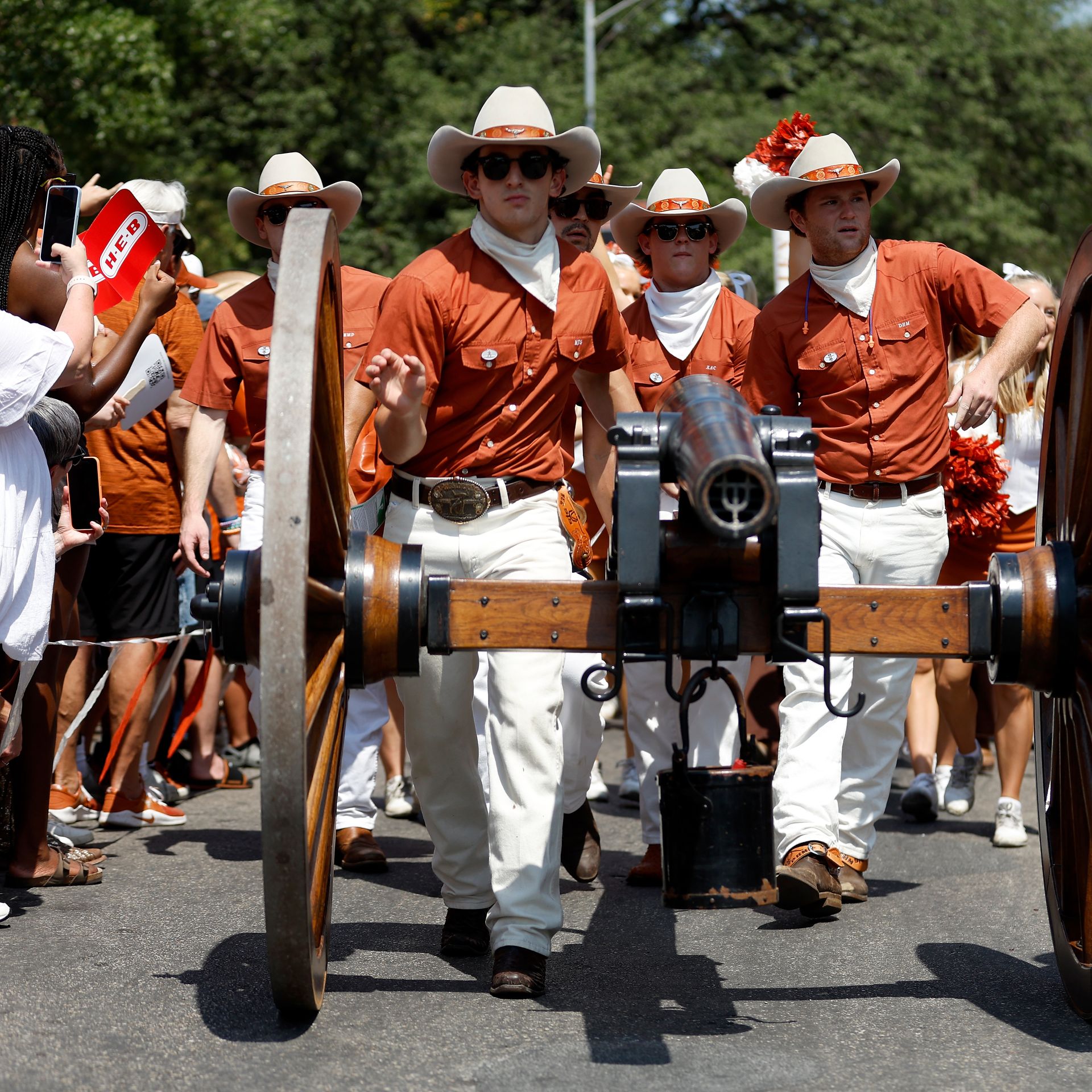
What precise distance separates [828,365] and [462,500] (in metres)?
1.42

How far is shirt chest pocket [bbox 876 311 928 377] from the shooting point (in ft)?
16.5

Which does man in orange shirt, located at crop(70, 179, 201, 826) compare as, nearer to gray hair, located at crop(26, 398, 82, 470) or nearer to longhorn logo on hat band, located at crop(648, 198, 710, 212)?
gray hair, located at crop(26, 398, 82, 470)

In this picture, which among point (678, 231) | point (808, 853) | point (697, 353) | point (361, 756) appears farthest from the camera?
point (678, 231)

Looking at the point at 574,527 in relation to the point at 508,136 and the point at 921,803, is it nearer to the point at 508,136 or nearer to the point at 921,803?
the point at 508,136

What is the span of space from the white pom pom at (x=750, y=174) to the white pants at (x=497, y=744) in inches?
116

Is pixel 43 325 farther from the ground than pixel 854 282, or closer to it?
closer to it

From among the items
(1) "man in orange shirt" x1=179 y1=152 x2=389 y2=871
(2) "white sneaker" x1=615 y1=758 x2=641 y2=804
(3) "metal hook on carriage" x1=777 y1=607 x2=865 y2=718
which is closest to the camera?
(3) "metal hook on carriage" x1=777 y1=607 x2=865 y2=718

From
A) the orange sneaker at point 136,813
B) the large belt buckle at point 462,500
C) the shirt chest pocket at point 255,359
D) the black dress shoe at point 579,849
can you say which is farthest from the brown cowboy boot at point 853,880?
A: the orange sneaker at point 136,813

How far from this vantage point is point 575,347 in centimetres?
436

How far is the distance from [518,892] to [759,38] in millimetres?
25772

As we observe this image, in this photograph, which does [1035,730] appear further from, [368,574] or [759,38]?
[759,38]

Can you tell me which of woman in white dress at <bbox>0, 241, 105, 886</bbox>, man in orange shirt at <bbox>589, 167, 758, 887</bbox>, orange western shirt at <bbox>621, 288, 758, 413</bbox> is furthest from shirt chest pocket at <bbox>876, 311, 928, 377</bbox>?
woman in white dress at <bbox>0, 241, 105, 886</bbox>

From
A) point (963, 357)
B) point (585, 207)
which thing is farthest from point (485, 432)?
point (963, 357)

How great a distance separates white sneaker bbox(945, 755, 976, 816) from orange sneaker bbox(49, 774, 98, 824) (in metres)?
3.39
